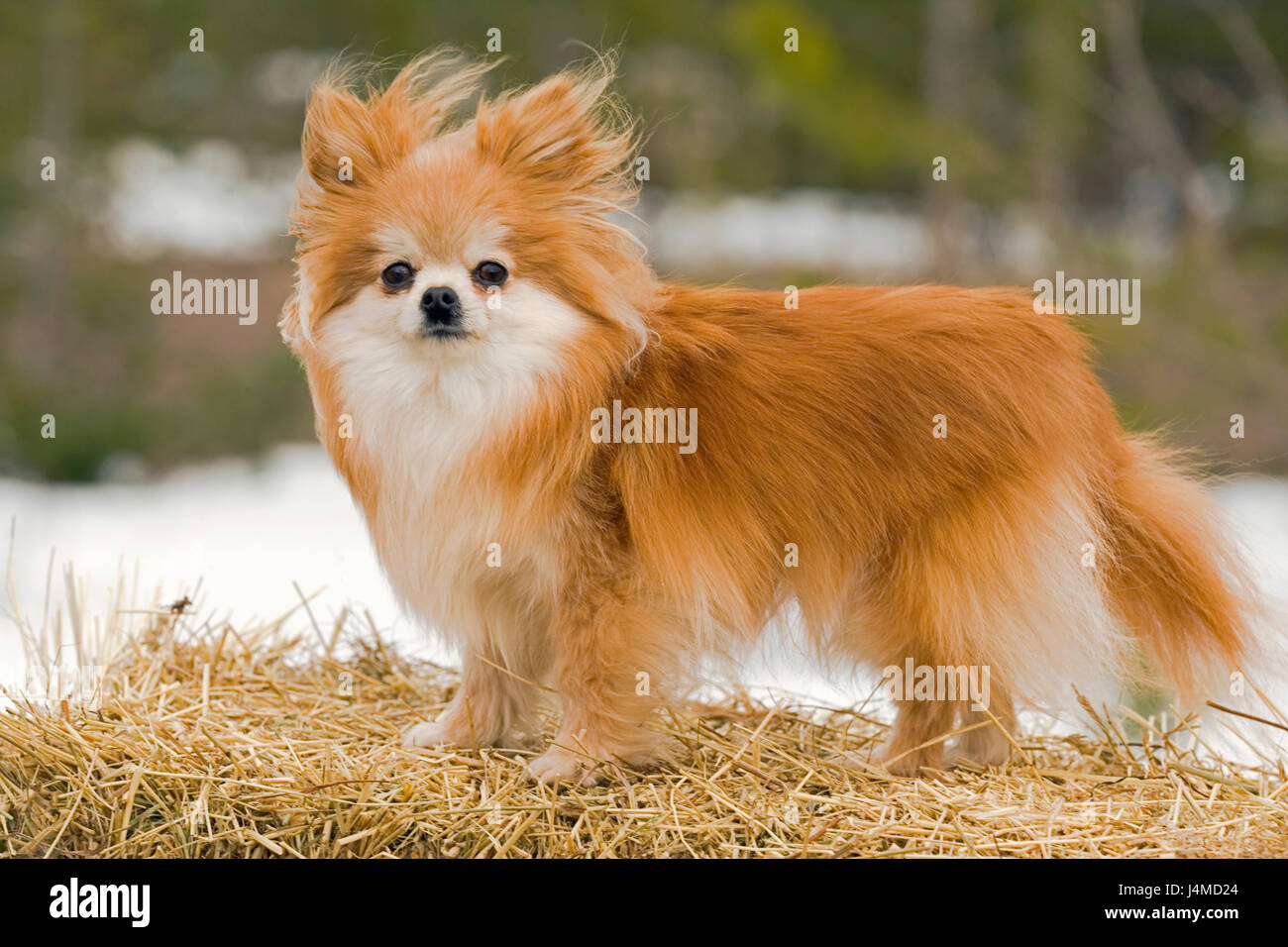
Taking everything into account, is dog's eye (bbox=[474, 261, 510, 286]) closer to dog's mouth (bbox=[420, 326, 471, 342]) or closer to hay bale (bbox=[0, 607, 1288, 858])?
dog's mouth (bbox=[420, 326, 471, 342])

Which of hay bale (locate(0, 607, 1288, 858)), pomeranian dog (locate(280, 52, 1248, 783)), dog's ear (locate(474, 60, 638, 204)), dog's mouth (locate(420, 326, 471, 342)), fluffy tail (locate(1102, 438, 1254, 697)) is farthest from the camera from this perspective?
fluffy tail (locate(1102, 438, 1254, 697))

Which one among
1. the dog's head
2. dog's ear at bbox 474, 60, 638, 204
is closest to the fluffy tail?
the dog's head

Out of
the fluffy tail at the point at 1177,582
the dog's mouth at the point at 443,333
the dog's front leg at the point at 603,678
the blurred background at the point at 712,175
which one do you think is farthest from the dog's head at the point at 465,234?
the blurred background at the point at 712,175

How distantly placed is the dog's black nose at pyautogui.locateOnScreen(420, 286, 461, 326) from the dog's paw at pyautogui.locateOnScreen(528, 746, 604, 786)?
3.83 ft

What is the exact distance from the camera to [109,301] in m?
10.8

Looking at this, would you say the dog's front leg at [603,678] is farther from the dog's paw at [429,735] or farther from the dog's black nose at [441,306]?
the dog's black nose at [441,306]

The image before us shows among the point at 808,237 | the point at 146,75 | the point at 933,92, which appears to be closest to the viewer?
the point at 933,92

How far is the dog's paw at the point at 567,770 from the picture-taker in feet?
11.9

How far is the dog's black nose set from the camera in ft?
11.2

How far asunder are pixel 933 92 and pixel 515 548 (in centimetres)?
761

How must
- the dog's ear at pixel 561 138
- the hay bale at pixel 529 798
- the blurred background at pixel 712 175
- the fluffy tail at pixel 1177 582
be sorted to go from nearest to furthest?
the hay bale at pixel 529 798 → the dog's ear at pixel 561 138 → the fluffy tail at pixel 1177 582 → the blurred background at pixel 712 175

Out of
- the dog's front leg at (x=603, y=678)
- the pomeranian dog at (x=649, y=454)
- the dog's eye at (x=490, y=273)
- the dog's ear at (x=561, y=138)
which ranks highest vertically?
the dog's ear at (x=561, y=138)
